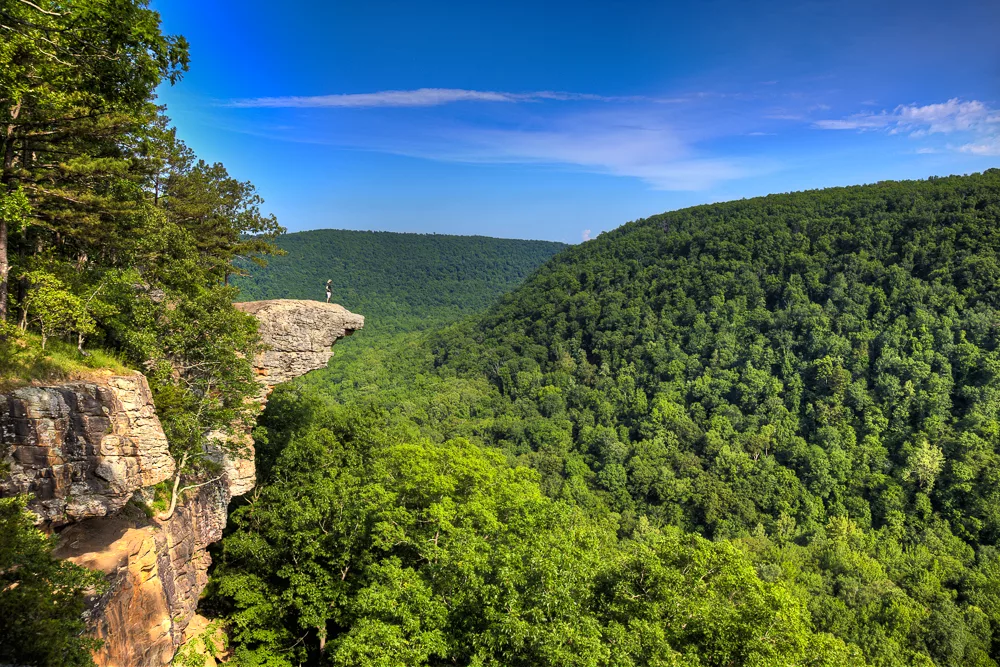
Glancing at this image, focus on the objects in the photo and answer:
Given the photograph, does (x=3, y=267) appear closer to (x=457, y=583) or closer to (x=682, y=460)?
(x=457, y=583)

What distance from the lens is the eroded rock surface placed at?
828cm

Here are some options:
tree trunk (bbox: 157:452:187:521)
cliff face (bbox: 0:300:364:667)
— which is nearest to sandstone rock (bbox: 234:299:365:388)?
tree trunk (bbox: 157:452:187:521)

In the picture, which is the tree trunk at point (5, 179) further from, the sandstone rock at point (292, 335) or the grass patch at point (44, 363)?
the sandstone rock at point (292, 335)

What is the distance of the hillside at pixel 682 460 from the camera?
15250 millimetres

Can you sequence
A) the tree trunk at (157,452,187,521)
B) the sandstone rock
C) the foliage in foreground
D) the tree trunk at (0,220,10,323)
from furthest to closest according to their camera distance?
the sandstone rock, the foliage in foreground, the tree trunk at (157,452,187,521), the tree trunk at (0,220,10,323)

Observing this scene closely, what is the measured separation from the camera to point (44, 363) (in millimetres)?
9602

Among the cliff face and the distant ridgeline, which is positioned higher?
the distant ridgeline

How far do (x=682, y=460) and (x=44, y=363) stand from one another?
69448 mm

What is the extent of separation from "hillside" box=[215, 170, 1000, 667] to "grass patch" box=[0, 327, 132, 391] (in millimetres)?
9285

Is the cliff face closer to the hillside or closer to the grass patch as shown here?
the grass patch

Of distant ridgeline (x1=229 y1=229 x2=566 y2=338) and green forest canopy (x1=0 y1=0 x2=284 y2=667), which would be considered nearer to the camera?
green forest canopy (x1=0 y1=0 x2=284 y2=667)

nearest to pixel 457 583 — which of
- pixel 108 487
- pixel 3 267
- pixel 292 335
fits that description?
pixel 108 487

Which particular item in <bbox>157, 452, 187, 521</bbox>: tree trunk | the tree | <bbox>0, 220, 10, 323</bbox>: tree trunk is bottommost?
<bbox>157, 452, 187, 521</bbox>: tree trunk

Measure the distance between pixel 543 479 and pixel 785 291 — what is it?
6135 cm
